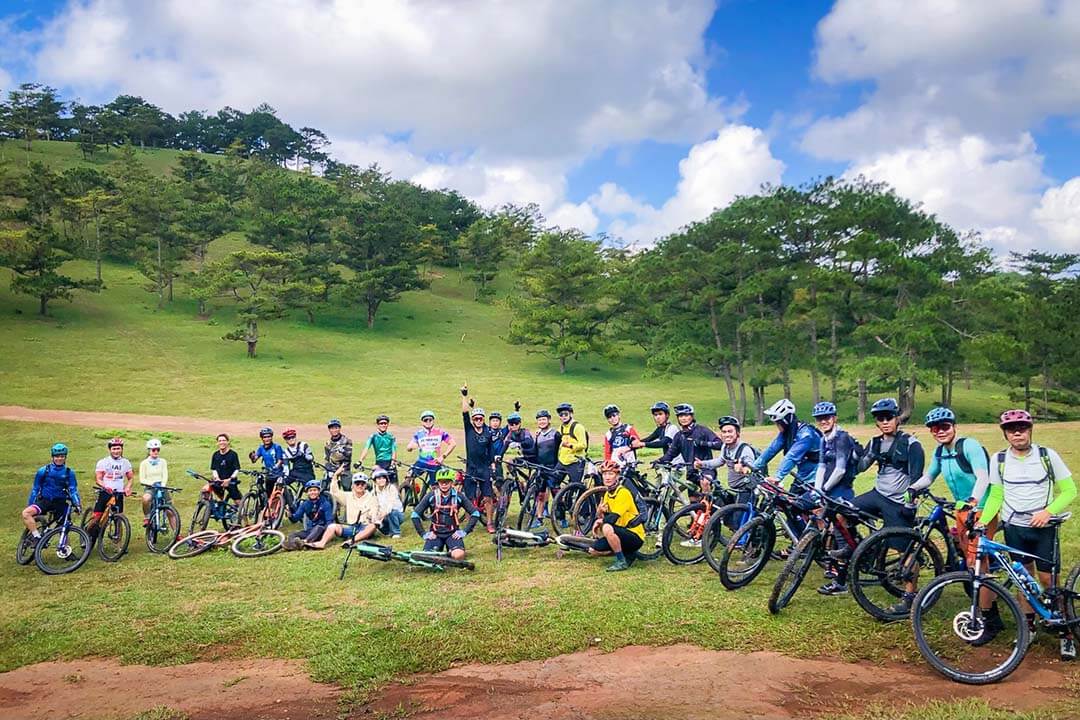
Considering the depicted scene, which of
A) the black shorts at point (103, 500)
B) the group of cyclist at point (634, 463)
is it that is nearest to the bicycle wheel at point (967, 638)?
the group of cyclist at point (634, 463)

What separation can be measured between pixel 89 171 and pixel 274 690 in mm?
70839

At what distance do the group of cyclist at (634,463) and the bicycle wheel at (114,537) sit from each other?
0.26 m

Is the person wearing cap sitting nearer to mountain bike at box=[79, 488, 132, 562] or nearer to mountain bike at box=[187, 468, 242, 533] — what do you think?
mountain bike at box=[187, 468, 242, 533]

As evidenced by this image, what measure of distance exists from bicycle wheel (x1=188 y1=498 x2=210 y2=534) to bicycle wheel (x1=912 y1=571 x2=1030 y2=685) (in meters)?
11.1

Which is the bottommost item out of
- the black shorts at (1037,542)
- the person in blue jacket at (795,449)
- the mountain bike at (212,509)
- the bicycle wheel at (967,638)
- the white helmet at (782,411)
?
the mountain bike at (212,509)

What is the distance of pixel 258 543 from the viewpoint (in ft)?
36.3

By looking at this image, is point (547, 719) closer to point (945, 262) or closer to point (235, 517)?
point (235, 517)

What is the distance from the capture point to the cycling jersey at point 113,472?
36.8 ft

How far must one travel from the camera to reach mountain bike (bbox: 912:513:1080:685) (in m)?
5.54

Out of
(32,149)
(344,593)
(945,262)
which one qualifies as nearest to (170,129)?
(32,149)

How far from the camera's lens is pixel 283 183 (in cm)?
5900

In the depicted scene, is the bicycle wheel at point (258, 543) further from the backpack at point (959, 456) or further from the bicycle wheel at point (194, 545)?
the backpack at point (959, 456)

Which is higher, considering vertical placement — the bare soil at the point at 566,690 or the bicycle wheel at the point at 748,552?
the bicycle wheel at the point at 748,552

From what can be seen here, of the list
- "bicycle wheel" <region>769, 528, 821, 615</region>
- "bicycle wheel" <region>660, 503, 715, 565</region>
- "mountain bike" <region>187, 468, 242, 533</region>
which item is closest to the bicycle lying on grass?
"bicycle wheel" <region>660, 503, 715, 565</region>
